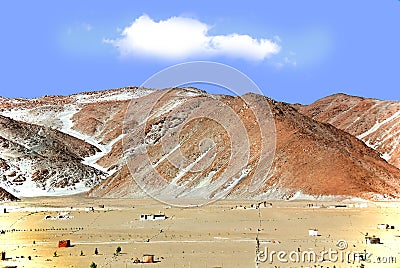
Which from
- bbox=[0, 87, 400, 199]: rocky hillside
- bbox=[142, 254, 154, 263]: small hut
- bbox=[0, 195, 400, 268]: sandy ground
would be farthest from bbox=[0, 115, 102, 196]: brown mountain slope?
bbox=[142, 254, 154, 263]: small hut

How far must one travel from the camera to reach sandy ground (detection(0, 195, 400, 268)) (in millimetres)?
35000

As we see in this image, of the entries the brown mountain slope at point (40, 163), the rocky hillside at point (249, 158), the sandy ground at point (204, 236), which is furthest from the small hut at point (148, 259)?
the brown mountain slope at point (40, 163)

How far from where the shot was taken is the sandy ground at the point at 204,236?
35000mm

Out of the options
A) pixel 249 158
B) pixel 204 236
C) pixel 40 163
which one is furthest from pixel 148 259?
pixel 40 163

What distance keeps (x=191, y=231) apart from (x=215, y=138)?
228ft

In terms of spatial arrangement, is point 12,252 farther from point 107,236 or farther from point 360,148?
point 360,148

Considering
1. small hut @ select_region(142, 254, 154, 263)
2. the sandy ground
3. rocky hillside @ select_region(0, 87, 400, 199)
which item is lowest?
small hut @ select_region(142, 254, 154, 263)

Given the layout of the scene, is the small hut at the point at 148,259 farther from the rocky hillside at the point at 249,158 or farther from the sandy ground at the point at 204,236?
the rocky hillside at the point at 249,158

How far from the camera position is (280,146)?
365ft

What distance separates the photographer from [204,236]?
4950 centimetres

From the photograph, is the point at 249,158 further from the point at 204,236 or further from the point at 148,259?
the point at 148,259

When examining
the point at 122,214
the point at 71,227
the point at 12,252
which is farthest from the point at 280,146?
the point at 12,252

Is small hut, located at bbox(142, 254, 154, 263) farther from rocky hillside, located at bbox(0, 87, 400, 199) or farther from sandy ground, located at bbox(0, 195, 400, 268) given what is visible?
rocky hillside, located at bbox(0, 87, 400, 199)

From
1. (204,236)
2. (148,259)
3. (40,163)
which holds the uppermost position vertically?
(40,163)
